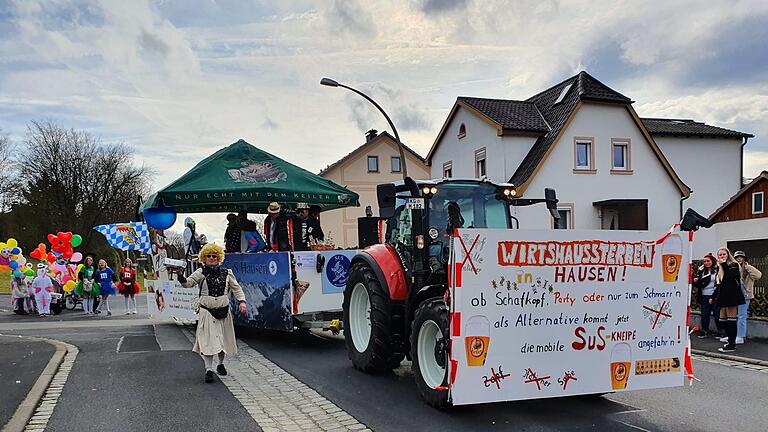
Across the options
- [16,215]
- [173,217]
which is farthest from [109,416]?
[16,215]

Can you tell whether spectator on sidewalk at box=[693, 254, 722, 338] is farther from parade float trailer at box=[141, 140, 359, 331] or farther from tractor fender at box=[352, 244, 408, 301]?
tractor fender at box=[352, 244, 408, 301]

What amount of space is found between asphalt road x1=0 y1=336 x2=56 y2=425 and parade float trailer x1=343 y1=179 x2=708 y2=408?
167 inches

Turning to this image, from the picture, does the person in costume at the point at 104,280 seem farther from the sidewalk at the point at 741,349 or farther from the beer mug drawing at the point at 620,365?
the beer mug drawing at the point at 620,365

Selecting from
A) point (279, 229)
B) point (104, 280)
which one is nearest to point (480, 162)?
point (104, 280)

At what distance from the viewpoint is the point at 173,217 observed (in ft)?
43.6

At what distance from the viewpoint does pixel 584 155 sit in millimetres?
29125

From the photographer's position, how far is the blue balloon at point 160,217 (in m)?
12.7

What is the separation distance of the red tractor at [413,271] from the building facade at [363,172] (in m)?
37.6

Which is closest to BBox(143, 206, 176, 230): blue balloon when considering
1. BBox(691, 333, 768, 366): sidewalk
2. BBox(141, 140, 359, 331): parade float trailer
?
BBox(141, 140, 359, 331): parade float trailer

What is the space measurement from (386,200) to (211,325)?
2894 mm

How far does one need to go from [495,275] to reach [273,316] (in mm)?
5773

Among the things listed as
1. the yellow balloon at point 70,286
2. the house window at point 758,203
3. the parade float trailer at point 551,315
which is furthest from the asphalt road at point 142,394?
the house window at point 758,203

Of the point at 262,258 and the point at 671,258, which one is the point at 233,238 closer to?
the point at 262,258

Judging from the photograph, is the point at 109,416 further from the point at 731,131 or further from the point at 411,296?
the point at 731,131
